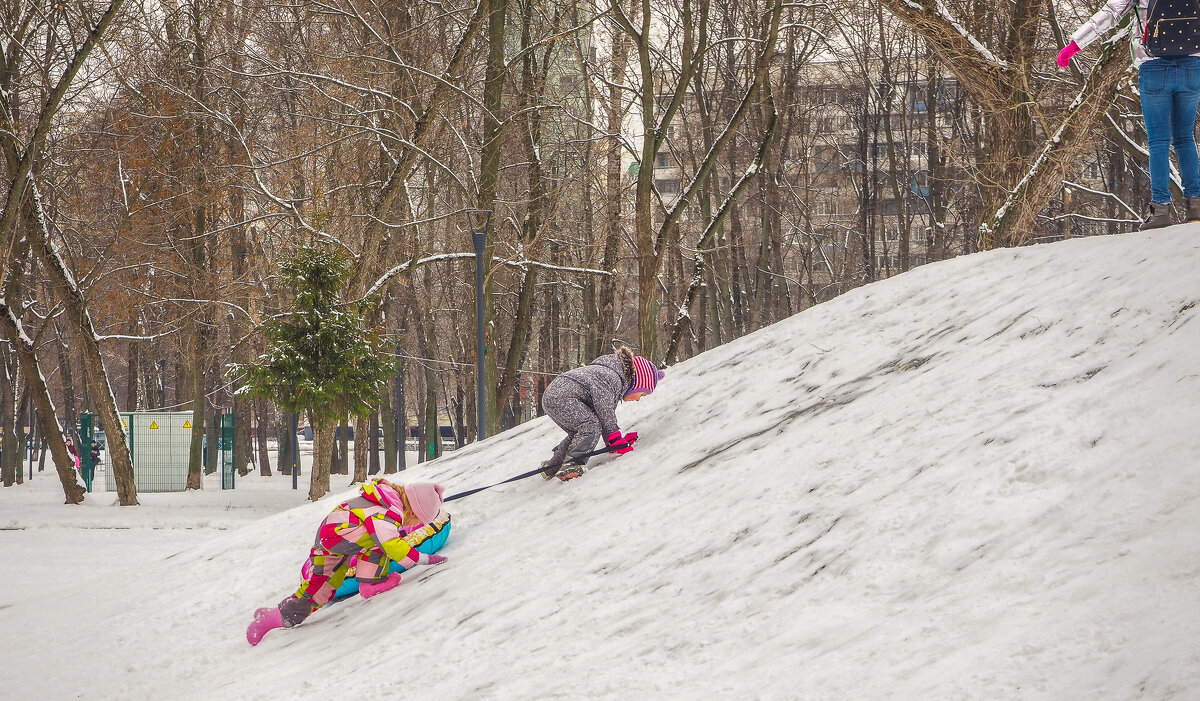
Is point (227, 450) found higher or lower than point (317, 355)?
lower

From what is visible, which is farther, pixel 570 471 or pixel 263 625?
pixel 570 471

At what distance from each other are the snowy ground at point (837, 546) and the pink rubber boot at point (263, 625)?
0.13 metres

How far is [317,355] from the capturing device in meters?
20.1

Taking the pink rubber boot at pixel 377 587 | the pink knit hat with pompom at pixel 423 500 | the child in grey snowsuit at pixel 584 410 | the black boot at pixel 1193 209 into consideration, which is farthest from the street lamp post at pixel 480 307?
the black boot at pixel 1193 209

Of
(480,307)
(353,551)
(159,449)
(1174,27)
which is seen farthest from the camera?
(159,449)

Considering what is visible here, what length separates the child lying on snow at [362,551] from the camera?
18.1 feet

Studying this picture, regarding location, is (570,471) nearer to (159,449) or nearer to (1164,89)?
(1164,89)

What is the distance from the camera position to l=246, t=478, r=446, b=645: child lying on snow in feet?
18.1

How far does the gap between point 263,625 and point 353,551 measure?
2.19 ft

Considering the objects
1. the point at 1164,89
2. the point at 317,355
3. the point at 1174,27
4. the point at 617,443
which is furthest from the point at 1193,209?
the point at 317,355

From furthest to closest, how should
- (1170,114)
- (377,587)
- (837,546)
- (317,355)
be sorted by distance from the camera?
(317,355) → (1170,114) → (377,587) → (837,546)

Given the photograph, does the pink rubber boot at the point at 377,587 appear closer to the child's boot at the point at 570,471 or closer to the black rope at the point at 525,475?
the black rope at the point at 525,475

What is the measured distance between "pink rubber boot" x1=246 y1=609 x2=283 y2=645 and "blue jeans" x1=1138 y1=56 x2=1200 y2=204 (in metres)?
5.99

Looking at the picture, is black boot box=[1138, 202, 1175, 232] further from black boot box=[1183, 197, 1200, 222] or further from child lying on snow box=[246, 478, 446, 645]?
child lying on snow box=[246, 478, 446, 645]
